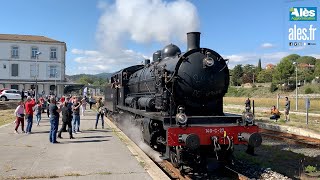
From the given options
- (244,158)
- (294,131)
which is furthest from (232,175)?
(294,131)

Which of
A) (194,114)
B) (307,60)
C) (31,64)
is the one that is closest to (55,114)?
(194,114)

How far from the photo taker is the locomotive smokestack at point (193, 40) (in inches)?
385

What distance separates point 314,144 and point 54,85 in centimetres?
5527

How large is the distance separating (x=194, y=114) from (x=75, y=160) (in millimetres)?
3312

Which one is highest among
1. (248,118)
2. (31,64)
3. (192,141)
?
(31,64)

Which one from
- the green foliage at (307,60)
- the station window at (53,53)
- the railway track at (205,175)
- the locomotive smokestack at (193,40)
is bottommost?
the railway track at (205,175)

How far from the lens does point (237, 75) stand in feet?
364

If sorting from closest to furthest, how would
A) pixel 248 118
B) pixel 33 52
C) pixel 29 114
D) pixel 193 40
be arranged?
1. pixel 248 118
2. pixel 193 40
3. pixel 29 114
4. pixel 33 52

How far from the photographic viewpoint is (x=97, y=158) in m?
9.27

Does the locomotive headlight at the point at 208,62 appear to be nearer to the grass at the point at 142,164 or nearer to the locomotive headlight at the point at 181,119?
the locomotive headlight at the point at 181,119

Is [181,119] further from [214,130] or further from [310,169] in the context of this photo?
[310,169]

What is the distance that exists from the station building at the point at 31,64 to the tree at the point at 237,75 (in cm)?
5721

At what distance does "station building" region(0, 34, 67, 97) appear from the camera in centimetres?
6119

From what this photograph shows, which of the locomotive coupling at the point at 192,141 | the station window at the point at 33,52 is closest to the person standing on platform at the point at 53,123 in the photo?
the locomotive coupling at the point at 192,141
